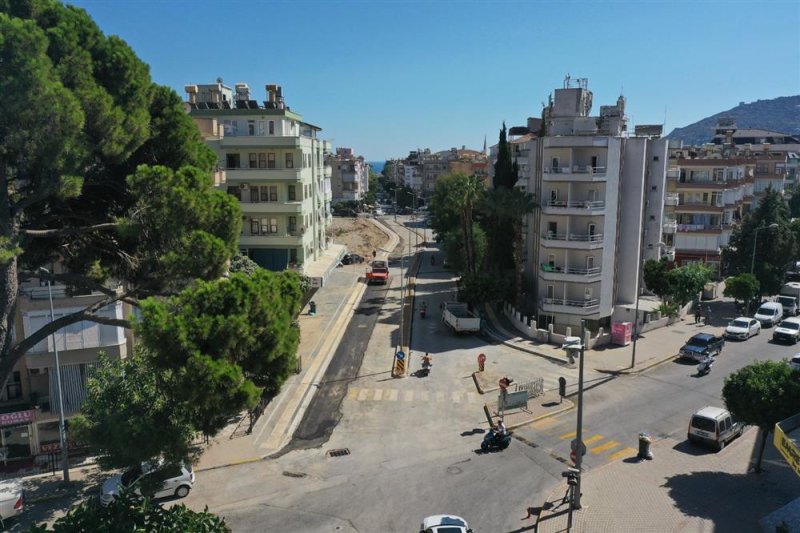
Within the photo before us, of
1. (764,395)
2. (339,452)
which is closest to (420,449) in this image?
(339,452)

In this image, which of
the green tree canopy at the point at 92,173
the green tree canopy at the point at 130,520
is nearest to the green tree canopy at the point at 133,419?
the green tree canopy at the point at 92,173

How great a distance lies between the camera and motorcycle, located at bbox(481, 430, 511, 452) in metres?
→ 25.5

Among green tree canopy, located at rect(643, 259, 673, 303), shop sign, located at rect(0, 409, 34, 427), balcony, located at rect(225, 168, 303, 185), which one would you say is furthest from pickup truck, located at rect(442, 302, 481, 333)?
shop sign, located at rect(0, 409, 34, 427)

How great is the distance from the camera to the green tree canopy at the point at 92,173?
568 inches

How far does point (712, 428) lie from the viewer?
25297 millimetres

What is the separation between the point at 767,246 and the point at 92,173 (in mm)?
54908

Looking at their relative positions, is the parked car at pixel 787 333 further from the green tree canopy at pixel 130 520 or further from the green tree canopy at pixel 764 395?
the green tree canopy at pixel 130 520

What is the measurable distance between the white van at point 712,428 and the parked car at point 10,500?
85.5ft

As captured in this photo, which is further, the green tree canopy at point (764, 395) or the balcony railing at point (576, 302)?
the balcony railing at point (576, 302)

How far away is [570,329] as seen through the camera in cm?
4091

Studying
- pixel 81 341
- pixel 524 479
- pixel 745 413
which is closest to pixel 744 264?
pixel 745 413

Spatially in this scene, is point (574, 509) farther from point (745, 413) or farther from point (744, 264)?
point (744, 264)

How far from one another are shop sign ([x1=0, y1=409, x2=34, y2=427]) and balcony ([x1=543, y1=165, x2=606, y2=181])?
108ft

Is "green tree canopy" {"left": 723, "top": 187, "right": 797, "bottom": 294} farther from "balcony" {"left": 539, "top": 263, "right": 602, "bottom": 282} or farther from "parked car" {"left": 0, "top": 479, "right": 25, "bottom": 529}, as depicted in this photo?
"parked car" {"left": 0, "top": 479, "right": 25, "bottom": 529}
